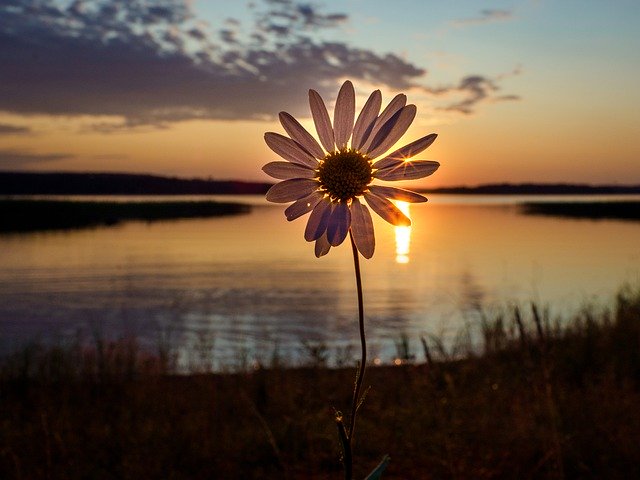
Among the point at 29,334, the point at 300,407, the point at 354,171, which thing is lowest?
the point at 29,334

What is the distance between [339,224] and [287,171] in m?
0.15

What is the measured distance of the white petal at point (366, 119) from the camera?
41.6 inches

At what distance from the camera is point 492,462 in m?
3.97

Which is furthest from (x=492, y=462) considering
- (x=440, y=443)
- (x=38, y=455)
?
(x=38, y=455)

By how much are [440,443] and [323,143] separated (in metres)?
3.40

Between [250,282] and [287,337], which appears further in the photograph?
[250,282]

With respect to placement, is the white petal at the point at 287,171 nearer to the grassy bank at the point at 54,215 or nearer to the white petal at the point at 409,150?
the white petal at the point at 409,150

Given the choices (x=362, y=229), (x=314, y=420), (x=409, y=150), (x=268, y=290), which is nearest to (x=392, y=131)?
(x=409, y=150)

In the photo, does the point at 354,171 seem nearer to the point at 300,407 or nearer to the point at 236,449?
the point at 236,449

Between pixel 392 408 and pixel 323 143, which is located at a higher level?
pixel 323 143

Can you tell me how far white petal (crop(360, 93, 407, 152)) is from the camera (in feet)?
3.37

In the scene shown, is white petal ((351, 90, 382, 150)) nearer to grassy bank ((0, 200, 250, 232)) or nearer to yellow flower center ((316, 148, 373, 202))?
yellow flower center ((316, 148, 373, 202))

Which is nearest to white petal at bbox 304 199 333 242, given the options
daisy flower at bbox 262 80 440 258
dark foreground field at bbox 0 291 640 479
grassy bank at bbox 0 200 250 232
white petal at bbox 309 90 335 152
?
daisy flower at bbox 262 80 440 258

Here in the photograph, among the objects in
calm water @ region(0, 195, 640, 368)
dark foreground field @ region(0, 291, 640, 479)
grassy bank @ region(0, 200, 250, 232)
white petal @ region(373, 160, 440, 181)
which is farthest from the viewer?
grassy bank @ region(0, 200, 250, 232)
